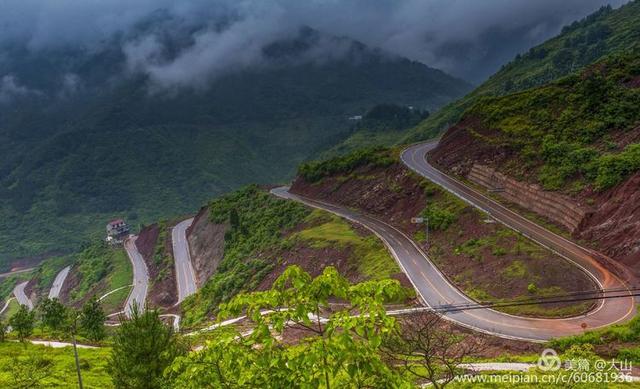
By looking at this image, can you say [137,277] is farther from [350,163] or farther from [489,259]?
[489,259]

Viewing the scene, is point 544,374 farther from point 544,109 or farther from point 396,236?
point 544,109

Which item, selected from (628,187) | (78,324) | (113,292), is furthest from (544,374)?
(113,292)

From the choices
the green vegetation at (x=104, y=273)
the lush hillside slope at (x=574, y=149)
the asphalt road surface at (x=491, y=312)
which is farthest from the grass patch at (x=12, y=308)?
the lush hillside slope at (x=574, y=149)

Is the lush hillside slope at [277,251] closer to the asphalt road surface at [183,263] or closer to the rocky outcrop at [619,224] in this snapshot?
the asphalt road surface at [183,263]

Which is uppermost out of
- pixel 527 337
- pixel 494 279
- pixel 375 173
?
pixel 375 173

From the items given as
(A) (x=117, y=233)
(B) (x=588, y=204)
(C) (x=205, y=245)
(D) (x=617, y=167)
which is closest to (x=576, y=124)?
(D) (x=617, y=167)

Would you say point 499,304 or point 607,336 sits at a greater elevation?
point 499,304
